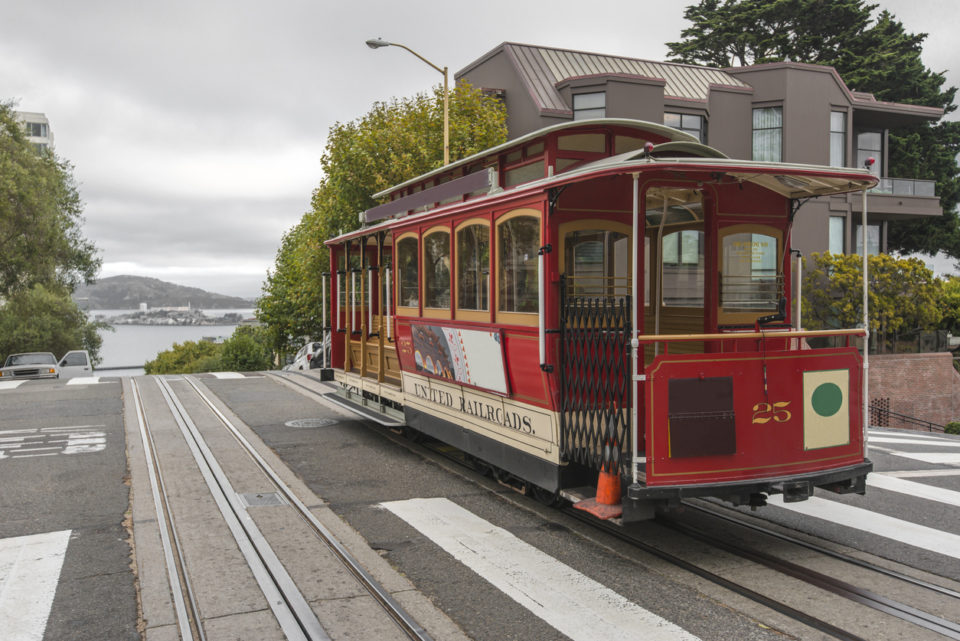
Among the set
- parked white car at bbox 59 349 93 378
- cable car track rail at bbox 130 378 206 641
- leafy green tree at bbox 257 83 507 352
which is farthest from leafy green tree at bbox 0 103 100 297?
cable car track rail at bbox 130 378 206 641

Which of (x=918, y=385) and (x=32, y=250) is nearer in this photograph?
(x=918, y=385)

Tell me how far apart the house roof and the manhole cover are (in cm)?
1822

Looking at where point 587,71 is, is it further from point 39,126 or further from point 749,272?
point 39,126

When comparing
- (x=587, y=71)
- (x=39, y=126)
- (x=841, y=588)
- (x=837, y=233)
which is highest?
(x=39, y=126)

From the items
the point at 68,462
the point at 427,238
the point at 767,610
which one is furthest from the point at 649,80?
the point at 767,610

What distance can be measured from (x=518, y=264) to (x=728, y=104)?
82.8ft

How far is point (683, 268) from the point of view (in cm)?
785

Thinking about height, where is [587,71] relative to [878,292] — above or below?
above

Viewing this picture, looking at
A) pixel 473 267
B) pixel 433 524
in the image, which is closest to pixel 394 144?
pixel 473 267

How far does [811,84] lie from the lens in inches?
1184

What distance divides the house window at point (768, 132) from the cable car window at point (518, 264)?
25.3 m

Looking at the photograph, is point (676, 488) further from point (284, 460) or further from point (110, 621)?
point (284, 460)

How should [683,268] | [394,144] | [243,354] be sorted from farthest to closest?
[243,354]
[394,144]
[683,268]

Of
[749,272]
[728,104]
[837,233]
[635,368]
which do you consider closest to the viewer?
[635,368]
